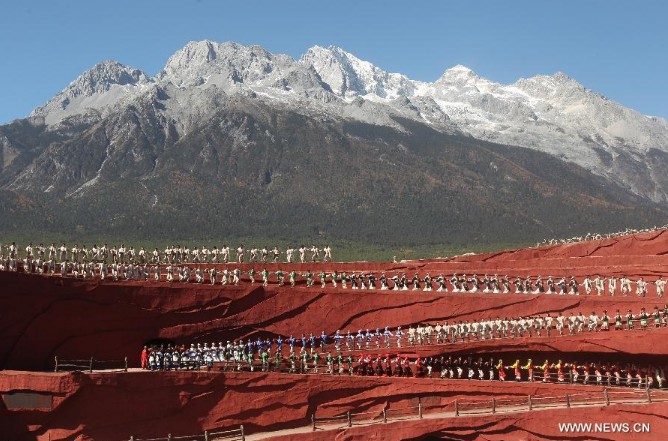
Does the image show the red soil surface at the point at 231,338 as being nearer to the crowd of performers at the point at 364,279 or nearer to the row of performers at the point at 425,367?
the row of performers at the point at 425,367

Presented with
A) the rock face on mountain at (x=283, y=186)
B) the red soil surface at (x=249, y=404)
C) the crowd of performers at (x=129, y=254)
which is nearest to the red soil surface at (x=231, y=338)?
the red soil surface at (x=249, y=404)

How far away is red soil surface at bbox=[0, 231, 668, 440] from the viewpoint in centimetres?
3866

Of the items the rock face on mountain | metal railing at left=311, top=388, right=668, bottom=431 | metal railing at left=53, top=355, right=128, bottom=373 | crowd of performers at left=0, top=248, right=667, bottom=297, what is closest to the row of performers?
metal railing at left=311, top=388, right=668, bottom=431

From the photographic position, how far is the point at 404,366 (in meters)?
43.3

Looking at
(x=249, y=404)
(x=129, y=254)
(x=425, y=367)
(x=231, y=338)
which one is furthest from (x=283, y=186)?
(x=249, y=404)

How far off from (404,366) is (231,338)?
406 inches

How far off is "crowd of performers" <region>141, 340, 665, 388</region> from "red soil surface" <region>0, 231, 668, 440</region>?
77 cm

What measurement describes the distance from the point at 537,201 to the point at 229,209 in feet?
210

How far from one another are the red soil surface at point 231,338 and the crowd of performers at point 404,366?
77 cm

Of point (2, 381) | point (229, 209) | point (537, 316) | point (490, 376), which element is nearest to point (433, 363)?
point (490, 376)

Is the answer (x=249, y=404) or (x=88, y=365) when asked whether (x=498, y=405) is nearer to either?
(x=249, y=404)

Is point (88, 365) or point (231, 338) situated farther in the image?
point (231, 338)

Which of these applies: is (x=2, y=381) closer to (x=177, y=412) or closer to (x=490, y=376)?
(x=177, y=412)

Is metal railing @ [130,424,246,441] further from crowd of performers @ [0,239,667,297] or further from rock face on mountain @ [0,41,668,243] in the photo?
rock face on mountain @ [0,41,668,243]
